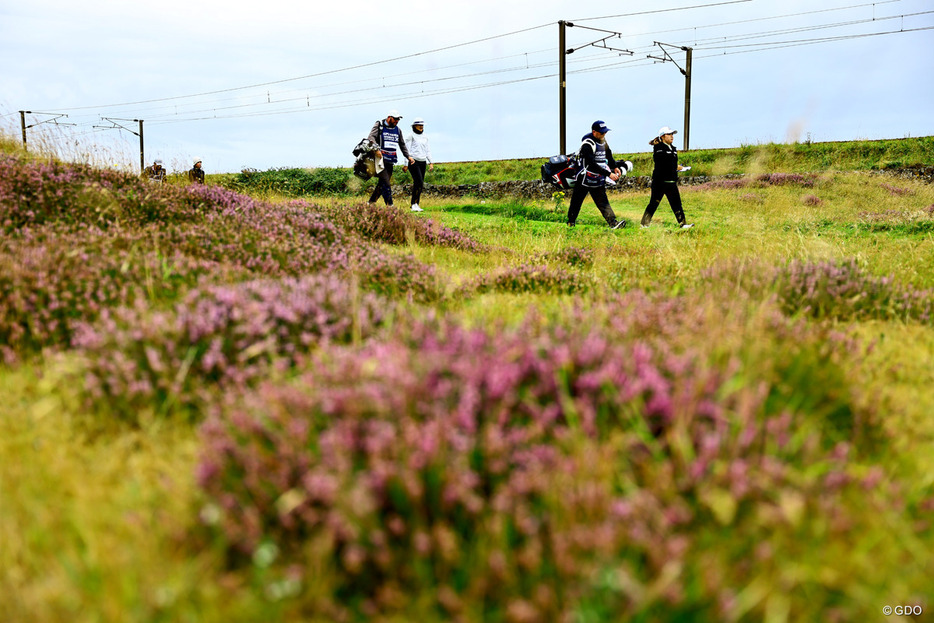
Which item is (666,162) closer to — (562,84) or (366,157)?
(366,157)

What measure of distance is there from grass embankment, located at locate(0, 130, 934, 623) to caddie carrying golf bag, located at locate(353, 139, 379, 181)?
1219 centimetres

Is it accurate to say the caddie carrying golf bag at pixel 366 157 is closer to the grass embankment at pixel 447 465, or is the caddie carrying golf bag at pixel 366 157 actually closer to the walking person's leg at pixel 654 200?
the walking person's leg at pixel 654 200

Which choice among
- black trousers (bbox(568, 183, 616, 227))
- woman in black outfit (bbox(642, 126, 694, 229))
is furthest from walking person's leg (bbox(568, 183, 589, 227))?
woman in black outfit (bbox(642, 126, 694, 229))

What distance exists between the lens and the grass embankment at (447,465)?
1503mm

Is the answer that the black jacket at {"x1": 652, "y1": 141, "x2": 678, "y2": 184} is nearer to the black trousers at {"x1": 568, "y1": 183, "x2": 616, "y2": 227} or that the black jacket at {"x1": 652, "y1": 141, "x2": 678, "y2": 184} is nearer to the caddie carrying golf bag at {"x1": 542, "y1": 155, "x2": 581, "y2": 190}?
the black trousers at {"x1": 568, "y1": 183, "x2": 616, "y2": 227}

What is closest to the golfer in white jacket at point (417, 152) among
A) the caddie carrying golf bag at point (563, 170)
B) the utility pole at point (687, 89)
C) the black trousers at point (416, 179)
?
the black trousers at point (416, 179)

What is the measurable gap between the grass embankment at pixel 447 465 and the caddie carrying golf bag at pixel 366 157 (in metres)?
12.2

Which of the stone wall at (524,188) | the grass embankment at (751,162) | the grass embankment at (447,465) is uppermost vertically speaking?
the grass embankment at (751,162)

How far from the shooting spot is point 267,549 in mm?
1594

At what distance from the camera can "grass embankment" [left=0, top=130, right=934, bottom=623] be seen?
1.50 meters

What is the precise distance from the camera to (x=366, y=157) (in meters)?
15.5

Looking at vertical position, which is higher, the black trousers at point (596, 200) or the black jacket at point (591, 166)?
the black jacket at point (591, 166)

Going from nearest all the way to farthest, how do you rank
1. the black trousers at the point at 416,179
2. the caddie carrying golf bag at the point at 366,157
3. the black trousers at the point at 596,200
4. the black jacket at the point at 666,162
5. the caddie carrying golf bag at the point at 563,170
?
1. the black trousers at the point at 596,200
2. the caddie carrying golf bag at the point at 563,170
3. the black jacket at the point at 666,162
4. the caddie carrying golf bag at the point at 366,157
5. the black trousers at the point at 416,179

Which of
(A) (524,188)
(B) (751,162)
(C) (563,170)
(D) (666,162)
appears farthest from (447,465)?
(B) (751,162)
